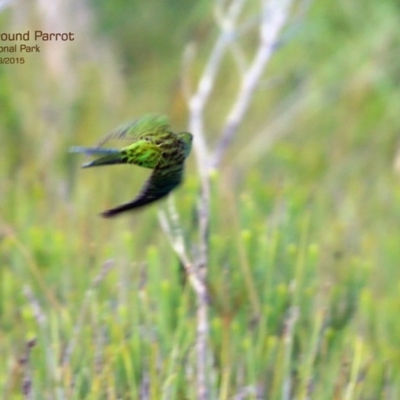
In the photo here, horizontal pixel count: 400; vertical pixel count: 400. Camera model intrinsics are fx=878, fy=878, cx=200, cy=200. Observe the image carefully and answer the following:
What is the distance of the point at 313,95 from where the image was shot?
11.0ft

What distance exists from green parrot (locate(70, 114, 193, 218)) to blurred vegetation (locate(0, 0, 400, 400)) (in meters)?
0.48

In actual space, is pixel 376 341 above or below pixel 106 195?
below

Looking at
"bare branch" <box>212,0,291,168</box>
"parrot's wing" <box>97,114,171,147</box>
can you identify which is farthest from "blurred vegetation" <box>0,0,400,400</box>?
"parrot's wing" <box>97,114,171,147</box>

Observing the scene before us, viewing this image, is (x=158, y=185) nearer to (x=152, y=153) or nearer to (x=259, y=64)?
(x=152, y=153)

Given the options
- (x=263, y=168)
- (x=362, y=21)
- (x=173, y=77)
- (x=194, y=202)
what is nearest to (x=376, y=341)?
(x=194, y=202)

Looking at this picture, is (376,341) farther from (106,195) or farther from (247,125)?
(247,125)

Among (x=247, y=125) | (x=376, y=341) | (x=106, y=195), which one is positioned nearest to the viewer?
(x=376, y=341)

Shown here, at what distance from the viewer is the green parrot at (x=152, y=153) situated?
→ 2.17ft

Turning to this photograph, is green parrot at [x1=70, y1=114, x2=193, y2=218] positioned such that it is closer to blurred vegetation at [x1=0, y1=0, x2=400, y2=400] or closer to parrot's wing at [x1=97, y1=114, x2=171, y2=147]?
parrot's wing at [x1=97, y1=114, x2=171, y2=147]

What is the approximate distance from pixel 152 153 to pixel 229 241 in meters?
0.80

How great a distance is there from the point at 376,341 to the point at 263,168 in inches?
60.7

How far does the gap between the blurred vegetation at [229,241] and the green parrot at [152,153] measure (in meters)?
0.48

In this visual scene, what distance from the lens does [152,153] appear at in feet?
2.23

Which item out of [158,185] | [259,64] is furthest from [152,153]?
[259,64]
